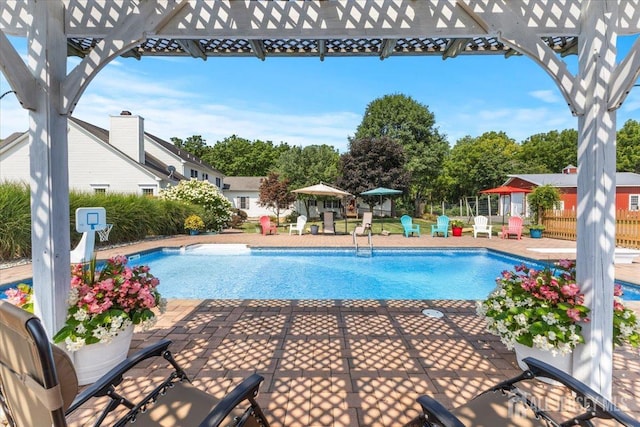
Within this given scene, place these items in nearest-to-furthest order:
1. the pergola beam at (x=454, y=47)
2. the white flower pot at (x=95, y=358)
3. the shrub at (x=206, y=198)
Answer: the white flower pot at (x=95, y=358) < the pergola beam at (x=454, y=47) < the shrub at (x=206, y=198)

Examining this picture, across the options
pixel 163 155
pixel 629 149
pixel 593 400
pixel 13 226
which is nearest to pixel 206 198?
pixel 13 226

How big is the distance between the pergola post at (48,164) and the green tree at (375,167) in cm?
1853

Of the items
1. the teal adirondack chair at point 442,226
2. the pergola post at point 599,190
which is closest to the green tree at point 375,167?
the teal adirondack chair at point 442,226

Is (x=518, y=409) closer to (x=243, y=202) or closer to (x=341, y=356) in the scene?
→ (x=341, y=356)

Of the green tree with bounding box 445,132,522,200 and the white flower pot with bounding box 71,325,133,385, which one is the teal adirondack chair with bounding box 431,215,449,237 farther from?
the green tree with bounding box 445,132,522,200

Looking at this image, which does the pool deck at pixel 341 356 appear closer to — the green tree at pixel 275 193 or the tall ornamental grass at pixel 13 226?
the tall ornamental grass at pixel 13 226

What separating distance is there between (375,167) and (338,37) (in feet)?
60.2

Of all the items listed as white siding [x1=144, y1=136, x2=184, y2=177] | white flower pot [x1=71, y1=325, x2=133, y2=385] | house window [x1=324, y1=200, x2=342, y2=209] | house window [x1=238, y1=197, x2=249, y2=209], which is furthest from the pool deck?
house window [x1=238, y1=197, x2=249, y2=209]

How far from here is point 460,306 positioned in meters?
4.05

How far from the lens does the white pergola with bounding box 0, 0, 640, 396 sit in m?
2.12

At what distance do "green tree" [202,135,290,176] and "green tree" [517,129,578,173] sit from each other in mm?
31200

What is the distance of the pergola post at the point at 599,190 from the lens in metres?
2.11

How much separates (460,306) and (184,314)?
360cm

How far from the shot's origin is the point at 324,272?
7945 mm
